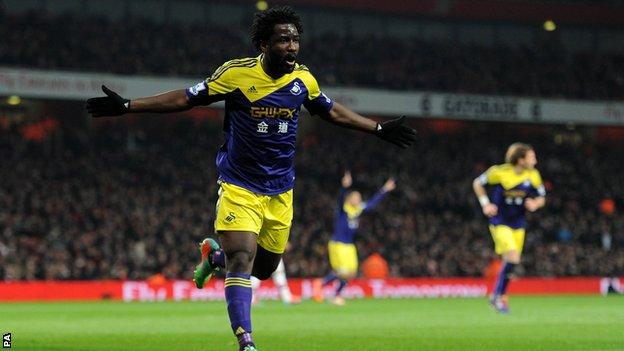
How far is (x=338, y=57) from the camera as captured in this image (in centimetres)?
4025

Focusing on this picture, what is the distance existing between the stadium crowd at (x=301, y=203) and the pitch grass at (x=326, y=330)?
10.5 metres

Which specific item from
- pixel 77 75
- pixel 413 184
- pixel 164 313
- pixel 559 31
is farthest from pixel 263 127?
pixel 559 31

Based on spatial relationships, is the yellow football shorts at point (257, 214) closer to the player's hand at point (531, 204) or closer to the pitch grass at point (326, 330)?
the pitch grass at point (326, 330)

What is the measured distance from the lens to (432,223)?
36.4 meters

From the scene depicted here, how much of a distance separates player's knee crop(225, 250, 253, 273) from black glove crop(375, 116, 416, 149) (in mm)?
1456

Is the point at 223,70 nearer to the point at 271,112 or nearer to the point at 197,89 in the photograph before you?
the point at 197,89

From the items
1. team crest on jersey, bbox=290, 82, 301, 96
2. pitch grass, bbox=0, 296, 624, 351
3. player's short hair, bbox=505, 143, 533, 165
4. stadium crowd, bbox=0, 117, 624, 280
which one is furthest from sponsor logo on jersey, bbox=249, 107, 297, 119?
stadium crowd, bbox=0, 117, 624, 280

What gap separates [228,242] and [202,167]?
28861 mm

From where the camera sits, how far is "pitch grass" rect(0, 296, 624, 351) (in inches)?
413

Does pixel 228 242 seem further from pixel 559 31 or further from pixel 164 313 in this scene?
pixel 559 31

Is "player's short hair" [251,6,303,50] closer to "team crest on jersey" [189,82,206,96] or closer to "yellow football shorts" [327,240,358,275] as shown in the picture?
"team crest on jersey" [189,82,206,96]

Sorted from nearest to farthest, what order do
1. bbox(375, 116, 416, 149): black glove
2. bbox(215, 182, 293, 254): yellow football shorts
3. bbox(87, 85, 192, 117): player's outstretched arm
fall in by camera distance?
bbox(87, 85, 192, 117): player's outstretched arm
bbox(215, 182, 293, 254): yellow football shorts
bbox(375, 116, 416, 149): black glove

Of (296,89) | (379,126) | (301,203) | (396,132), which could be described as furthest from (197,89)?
(301,203)

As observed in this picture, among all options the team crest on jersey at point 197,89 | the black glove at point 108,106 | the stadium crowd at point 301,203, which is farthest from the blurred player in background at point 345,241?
the black glove at point 108,106
